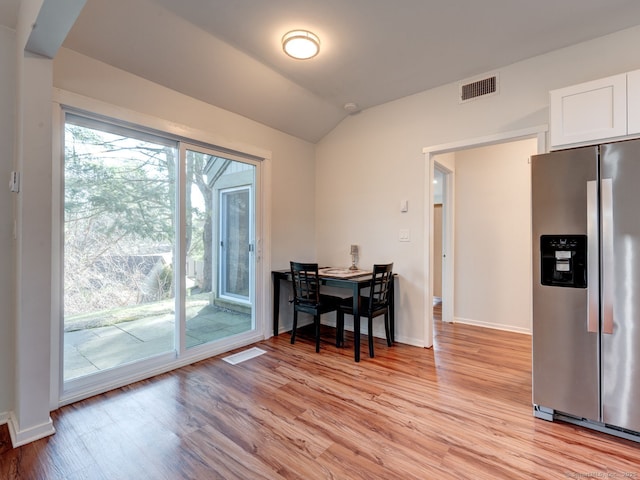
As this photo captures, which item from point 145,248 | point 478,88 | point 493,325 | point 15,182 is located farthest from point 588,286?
point 15,182

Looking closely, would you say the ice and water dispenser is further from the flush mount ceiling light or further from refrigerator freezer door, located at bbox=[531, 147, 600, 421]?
the flush mount ceiling light

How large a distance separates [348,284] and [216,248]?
56.0 inches

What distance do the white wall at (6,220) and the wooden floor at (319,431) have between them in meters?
0.34

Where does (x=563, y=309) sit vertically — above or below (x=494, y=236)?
below

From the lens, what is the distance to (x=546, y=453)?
1.74 m

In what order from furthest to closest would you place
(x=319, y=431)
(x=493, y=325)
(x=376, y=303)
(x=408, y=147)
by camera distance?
(x=493, y=325) → (x=408, y=147) → (x=376, y=303) → (x=319, y=431)

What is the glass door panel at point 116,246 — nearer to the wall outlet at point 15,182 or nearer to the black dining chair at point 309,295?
the wall outlet at point 15,182

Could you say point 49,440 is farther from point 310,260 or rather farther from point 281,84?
point 281,84

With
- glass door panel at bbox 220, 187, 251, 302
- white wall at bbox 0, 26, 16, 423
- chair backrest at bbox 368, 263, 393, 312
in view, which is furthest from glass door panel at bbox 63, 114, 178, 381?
chair backrest at bbox 368, 263, 393, 312

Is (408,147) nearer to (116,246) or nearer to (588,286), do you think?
(588,286)

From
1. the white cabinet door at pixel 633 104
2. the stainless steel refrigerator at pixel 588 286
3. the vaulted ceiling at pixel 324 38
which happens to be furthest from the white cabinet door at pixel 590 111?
the vaulted ceiling at pixel 324 38

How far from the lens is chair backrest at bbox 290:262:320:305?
328 centimetres

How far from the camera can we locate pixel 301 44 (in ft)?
8.11

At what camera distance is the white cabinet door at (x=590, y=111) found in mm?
1916
